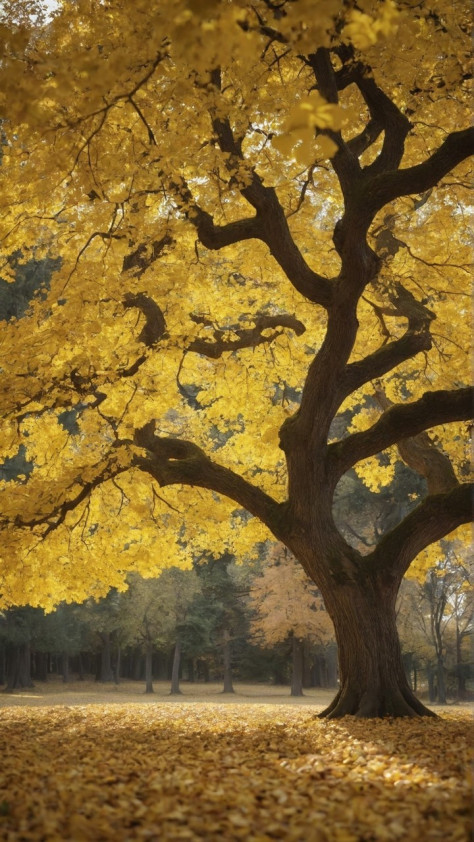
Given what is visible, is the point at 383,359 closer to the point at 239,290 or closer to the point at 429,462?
the point at 429,462

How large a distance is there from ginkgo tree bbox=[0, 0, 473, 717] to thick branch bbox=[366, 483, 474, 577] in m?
0.03

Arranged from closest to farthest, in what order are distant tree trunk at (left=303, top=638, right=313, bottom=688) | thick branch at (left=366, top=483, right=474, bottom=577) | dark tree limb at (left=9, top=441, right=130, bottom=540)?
thick branch at (left=366, top=483, right=474, bottom=577)
dark tree limb at (left=9, top=441, right=130, bottom=540)
distant tree trunk at (left=303, top=638, right=313, bottom=688)

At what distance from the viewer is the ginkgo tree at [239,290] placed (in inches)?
243

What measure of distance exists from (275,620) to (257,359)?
1598 cm

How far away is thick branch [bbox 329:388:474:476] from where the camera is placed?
25.6ft

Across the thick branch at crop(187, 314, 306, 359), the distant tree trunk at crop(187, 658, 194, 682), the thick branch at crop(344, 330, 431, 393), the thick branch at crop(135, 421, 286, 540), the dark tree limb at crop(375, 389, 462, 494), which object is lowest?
the distant tree trunk at crop(187, 658, 194, 682)

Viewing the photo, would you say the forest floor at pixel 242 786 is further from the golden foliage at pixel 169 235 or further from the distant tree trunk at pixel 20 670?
the distant tree trunk at pixel 20 670

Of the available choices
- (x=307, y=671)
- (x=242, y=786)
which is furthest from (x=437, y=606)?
(x=242, y=786)

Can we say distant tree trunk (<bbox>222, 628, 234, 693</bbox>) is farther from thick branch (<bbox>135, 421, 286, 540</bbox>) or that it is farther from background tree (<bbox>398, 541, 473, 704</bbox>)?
thick branch (<bbox>135, 421, 286, 540</bbox>)

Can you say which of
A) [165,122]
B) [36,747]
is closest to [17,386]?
[165,122]

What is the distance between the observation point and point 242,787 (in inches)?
145

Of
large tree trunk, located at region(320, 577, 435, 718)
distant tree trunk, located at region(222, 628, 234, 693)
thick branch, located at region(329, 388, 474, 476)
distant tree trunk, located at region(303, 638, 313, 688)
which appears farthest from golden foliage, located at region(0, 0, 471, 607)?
distant tree trunk, located at region(303, 638, 313, 688)

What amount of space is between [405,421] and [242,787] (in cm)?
523

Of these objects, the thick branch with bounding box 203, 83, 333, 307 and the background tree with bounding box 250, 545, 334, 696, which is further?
the background tree with bounding box 250, 545, 334, 696
